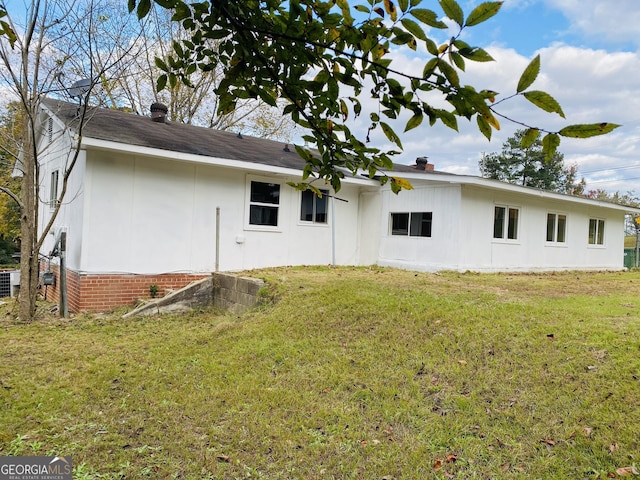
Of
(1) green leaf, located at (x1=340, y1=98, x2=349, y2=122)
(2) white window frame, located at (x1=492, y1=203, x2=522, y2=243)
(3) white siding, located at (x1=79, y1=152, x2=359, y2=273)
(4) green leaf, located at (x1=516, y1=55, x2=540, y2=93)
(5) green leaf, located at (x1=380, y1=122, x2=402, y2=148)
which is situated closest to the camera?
(4) green leaf, located at (x1=516, y1=55, x2=540, y2=93)

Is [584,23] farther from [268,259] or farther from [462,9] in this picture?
[462,9]

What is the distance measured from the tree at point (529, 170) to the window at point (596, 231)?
A: 24690 millimetres

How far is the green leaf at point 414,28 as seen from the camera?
146cm

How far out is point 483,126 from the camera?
57.2 inches

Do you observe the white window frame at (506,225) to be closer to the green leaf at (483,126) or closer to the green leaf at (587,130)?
the green leaf at (483,126)

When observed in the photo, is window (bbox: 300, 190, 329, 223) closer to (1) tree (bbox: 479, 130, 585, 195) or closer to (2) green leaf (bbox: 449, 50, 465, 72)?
(2) green leaf (bbox: 449, 50, 465, 72)

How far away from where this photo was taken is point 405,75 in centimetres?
161

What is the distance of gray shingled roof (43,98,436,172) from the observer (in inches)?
348

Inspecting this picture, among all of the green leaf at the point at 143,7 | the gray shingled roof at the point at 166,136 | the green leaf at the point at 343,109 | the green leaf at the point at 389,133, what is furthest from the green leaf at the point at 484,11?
the gray shingled roof at the point at 166,136

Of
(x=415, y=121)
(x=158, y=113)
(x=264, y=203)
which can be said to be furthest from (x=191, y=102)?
(x=415, y=121)

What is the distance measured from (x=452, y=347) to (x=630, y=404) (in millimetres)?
1703

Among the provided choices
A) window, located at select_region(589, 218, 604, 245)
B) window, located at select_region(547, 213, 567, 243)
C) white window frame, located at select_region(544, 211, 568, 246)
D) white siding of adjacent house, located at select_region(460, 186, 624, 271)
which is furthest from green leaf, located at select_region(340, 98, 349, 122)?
window, located at select_region(589, 218, 604, 245)

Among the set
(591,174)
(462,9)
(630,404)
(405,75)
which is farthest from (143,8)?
(591,174)

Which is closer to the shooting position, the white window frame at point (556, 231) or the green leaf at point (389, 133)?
the green leaf at point (389, 133)
